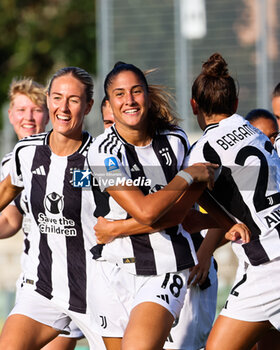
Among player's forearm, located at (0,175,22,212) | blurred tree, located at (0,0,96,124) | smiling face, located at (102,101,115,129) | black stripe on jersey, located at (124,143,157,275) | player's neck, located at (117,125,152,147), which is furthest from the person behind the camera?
blurred tree, located at (0,0,96,124)

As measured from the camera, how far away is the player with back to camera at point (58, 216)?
5082 mm

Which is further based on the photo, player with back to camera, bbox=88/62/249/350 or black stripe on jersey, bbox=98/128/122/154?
black stripe on jersey, bbox=98/128/122/154

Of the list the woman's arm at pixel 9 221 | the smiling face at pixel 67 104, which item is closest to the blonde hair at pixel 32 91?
the woman's arm at pixel 9 221

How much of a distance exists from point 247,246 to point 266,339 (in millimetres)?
1107

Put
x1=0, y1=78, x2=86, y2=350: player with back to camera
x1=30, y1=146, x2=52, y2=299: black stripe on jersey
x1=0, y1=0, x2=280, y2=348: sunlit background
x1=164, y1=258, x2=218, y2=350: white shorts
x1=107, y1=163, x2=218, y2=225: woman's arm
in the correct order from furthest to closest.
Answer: x1=0, y1=0, x2=280, y2=348: sunlit background < x1=0, y1=78, x2=86, y2=350: player with back to camera < x1=164, y1=258, x2=218, y2=350: white shorts < x1=30, y1=146, x2=52, y2=299: black stripe on jersey < x1=107, y1=163, x2=218, y2=225: woman's arm

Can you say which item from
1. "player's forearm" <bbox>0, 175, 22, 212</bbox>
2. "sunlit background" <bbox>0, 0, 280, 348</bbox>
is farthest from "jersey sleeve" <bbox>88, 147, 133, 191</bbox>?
"sunlit background" <bbox>0, 0, 280, 348</bbox>

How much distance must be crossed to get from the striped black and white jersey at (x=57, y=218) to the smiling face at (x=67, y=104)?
179 mm

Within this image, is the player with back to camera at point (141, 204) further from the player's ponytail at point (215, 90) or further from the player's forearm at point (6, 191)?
the player's forearm at point (6, 191)

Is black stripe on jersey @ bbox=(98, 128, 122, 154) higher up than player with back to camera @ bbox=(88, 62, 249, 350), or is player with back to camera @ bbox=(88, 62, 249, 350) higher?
black stripe on jersey @ bbox=(98, 128, 122, 154)

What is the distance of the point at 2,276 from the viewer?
36.0ft

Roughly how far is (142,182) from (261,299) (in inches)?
38.1

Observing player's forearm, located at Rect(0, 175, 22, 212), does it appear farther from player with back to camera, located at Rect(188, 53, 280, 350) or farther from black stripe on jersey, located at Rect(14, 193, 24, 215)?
player with back to camera, located at Rect(188, 53, 280, 350)

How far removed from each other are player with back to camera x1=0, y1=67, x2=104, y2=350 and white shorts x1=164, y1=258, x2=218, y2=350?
73cm

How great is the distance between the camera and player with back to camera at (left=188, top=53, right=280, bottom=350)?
14.8ft
